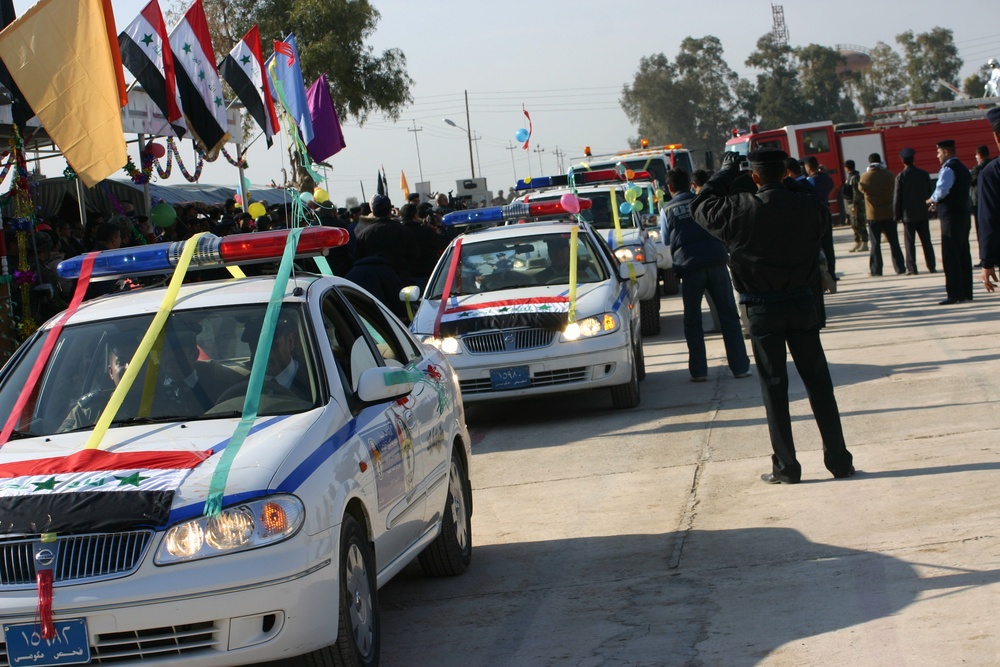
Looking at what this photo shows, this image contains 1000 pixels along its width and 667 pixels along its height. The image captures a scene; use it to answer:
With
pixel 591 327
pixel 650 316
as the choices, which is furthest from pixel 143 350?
pixel 650 316

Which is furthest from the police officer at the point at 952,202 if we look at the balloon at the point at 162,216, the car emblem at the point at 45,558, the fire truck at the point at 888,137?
the fire truck at the point at 888,137

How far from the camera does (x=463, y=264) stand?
1214 centimetres

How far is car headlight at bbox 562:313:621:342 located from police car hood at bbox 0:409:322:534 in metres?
5.94

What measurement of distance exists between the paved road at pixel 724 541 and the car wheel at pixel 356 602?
1.44ft

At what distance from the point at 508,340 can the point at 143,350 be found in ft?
18.8

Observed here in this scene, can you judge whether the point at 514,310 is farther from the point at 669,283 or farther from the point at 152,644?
the point at 669,283

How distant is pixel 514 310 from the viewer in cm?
1098

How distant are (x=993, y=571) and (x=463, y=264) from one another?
23.6 feet

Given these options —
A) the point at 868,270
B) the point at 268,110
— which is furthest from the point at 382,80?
the point at 268,110

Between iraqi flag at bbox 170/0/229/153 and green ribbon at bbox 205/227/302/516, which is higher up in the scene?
iraqi flag at bbox 170/0/229/153

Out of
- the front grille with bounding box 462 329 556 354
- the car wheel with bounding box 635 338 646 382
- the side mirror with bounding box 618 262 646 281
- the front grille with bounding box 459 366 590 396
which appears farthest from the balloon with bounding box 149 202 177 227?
the car wheel with bounding box 635 338 646 382

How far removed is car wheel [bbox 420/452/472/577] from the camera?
640 cm

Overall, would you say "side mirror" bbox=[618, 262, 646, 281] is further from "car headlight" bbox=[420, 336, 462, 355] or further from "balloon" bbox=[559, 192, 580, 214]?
"car headlight" bbox=[420, 336, 462, 355]

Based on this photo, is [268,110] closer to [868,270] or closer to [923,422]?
[923,422]
